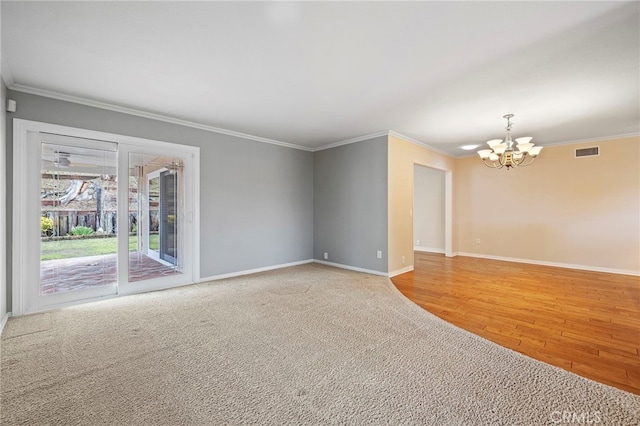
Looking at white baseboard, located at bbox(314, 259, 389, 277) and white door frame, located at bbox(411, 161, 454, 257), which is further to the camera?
white door frame, located at bbox(411, 161, 454, 257)

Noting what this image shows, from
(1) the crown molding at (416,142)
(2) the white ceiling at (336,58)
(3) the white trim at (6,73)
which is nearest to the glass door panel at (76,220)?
(3) the white trim at (6,73)

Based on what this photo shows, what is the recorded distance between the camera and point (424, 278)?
16.1 ft

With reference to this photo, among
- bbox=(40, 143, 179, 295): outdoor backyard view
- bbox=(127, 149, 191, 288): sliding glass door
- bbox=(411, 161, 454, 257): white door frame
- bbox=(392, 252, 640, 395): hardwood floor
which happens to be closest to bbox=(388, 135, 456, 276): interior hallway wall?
bbox=(392, 252, 640, 395): hardwood floor

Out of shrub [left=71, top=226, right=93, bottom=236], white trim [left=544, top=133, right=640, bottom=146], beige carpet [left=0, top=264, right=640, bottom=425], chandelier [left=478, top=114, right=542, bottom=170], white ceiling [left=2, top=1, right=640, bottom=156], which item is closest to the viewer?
beige carpet [left=0, top=264, right=640, bottom=425]

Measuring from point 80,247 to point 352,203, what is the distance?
14.2 ft

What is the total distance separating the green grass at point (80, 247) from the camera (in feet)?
11.0

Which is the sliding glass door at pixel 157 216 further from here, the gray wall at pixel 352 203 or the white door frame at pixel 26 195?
the gray wall at pixel 352 203

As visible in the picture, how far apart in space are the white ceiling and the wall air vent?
163cm

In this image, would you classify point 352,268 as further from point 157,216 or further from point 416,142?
point 157,216

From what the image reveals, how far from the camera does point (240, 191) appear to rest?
16.8ft

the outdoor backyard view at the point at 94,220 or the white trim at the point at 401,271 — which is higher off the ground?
the outdoor backyard view at the point at 94,220

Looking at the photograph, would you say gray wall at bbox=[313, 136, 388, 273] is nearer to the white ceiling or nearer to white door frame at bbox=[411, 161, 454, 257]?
the white ceiling

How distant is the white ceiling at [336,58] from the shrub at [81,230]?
1.68m

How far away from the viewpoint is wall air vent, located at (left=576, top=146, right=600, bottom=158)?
17.8 feet
